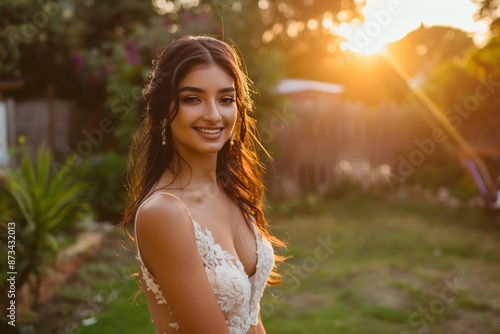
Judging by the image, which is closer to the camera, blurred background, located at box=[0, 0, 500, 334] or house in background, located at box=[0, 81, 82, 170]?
blurred background, located at box=[0, 0, 500, 334]

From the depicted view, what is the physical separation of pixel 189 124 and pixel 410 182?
10134 millimetres

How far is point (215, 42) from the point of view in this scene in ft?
6.52

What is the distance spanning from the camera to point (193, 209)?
5.97 feet

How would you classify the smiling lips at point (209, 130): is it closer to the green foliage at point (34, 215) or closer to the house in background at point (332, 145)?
the green foliage at point (34, 215)

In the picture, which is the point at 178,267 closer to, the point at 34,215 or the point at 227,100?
the point at 227,100

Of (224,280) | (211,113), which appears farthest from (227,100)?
(224,280)

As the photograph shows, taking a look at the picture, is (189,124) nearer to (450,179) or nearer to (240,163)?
(240,163)

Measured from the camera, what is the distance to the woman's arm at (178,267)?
1.59 m

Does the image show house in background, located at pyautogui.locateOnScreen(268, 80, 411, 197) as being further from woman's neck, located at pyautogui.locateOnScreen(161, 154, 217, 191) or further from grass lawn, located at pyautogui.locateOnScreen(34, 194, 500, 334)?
woman's neck, located at pyautogui.locateOnScreen(161, 154, 217, 191)

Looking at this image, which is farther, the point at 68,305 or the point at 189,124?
the point at 68,305

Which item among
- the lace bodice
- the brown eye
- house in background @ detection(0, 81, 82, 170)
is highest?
the brown eye

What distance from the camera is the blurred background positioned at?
15.5ft

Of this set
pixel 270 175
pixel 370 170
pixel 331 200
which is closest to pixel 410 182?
pixel 370 170

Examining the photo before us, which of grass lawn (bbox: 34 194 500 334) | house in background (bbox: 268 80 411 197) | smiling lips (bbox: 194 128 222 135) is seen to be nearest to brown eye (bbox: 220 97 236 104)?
smiling lips (bbox: 194 128 222 135)
